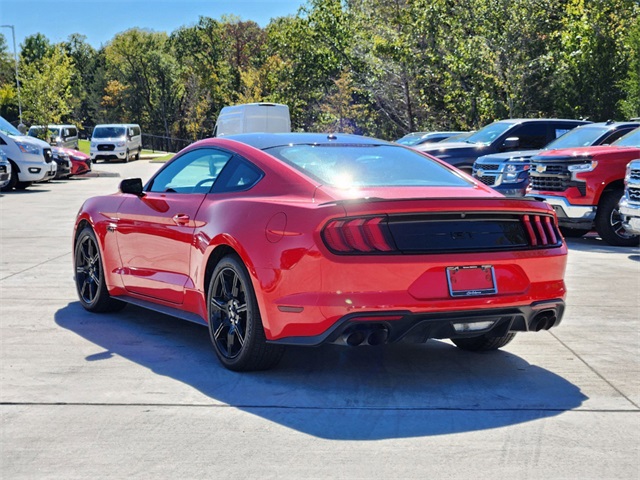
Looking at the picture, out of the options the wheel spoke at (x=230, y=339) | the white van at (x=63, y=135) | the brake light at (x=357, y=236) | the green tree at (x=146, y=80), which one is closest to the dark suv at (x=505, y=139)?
the wheel spoke at (x=230, y=339)

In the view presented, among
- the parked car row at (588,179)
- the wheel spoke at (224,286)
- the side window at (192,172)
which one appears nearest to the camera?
the wheel spoke at (224,286)

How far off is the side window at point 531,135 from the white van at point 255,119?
36.0 ft

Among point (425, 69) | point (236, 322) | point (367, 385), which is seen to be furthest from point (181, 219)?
point (425, 69)

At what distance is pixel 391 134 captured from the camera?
52.1 metres

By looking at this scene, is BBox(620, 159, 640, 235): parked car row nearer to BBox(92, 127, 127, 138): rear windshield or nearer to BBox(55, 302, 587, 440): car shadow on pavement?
BBox(55, 302, 587, 440): car shadow on pavement

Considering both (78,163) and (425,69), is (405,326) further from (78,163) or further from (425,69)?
(425,69)

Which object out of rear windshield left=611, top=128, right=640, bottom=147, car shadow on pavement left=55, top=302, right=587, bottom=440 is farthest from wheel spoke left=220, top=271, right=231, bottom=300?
rear windshield left=611, top=128, right=640, bottom=147

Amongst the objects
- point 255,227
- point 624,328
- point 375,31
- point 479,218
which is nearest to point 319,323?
point 255,227

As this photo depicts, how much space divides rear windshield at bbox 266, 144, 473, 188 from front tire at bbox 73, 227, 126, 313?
232 centimetres

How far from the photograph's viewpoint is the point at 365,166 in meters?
6.27

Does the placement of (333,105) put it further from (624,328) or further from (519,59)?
(624,328)

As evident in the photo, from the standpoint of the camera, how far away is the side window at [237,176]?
20.5 feet

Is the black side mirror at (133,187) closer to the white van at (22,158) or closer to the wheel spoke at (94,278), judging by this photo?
the wheel spoke at (94,278)

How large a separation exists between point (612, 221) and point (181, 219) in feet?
28.9
